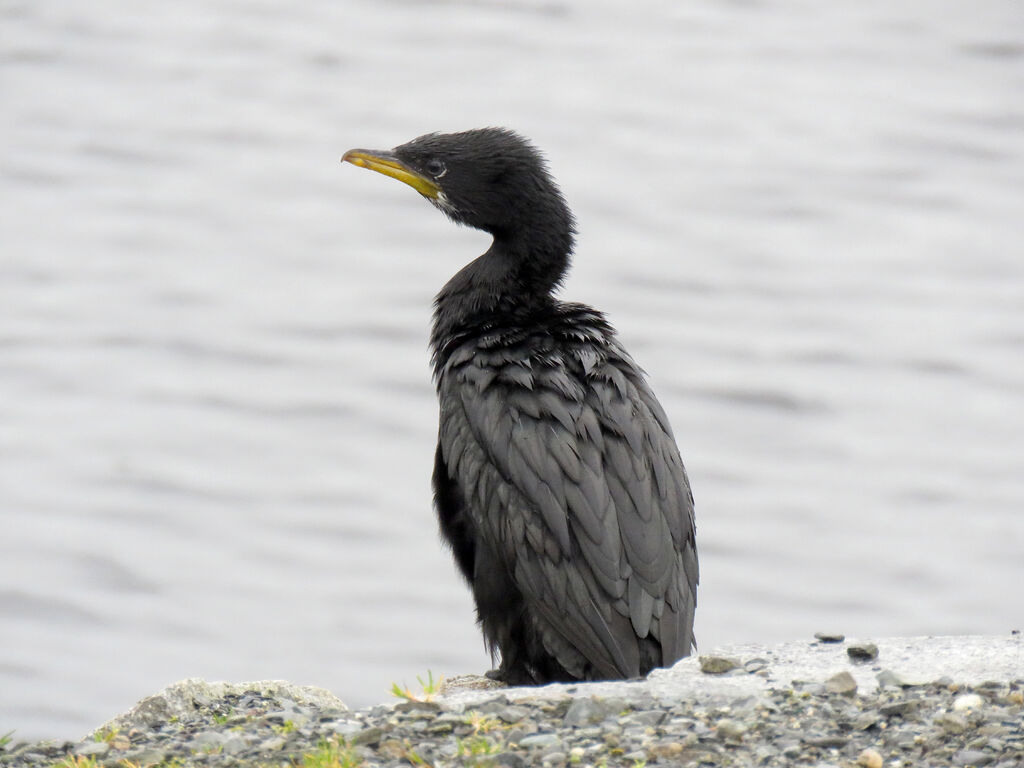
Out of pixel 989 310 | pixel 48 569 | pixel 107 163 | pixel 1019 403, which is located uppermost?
pixel 107 163

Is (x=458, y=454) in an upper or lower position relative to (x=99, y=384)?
lower

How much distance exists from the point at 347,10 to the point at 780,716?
17481 mm

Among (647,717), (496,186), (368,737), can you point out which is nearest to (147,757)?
(368,737)

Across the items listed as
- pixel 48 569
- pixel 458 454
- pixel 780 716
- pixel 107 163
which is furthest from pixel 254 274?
pixel 780 716

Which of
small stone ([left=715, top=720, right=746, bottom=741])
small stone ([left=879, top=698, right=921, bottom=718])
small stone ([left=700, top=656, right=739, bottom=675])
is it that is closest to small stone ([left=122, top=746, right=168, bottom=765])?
small stone ([left=715, top=720, right=746, bottom=741])

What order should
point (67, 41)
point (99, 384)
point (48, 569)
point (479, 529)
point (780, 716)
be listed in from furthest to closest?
point (67, 41), point (99, 384), point (48, 569), point (479, 529), point (780, 716)

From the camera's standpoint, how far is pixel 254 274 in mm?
16547

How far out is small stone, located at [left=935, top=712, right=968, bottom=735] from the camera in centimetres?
445

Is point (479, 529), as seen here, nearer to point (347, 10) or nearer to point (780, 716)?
point (780, 716)

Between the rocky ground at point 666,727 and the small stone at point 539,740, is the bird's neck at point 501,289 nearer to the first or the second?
the rocky ground at point 666,727

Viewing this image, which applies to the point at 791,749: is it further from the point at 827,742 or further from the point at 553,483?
the point at 553,483

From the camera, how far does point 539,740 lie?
4.44 meters

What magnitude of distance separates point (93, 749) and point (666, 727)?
4.94 feet

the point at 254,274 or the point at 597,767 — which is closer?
the point at 597,767
